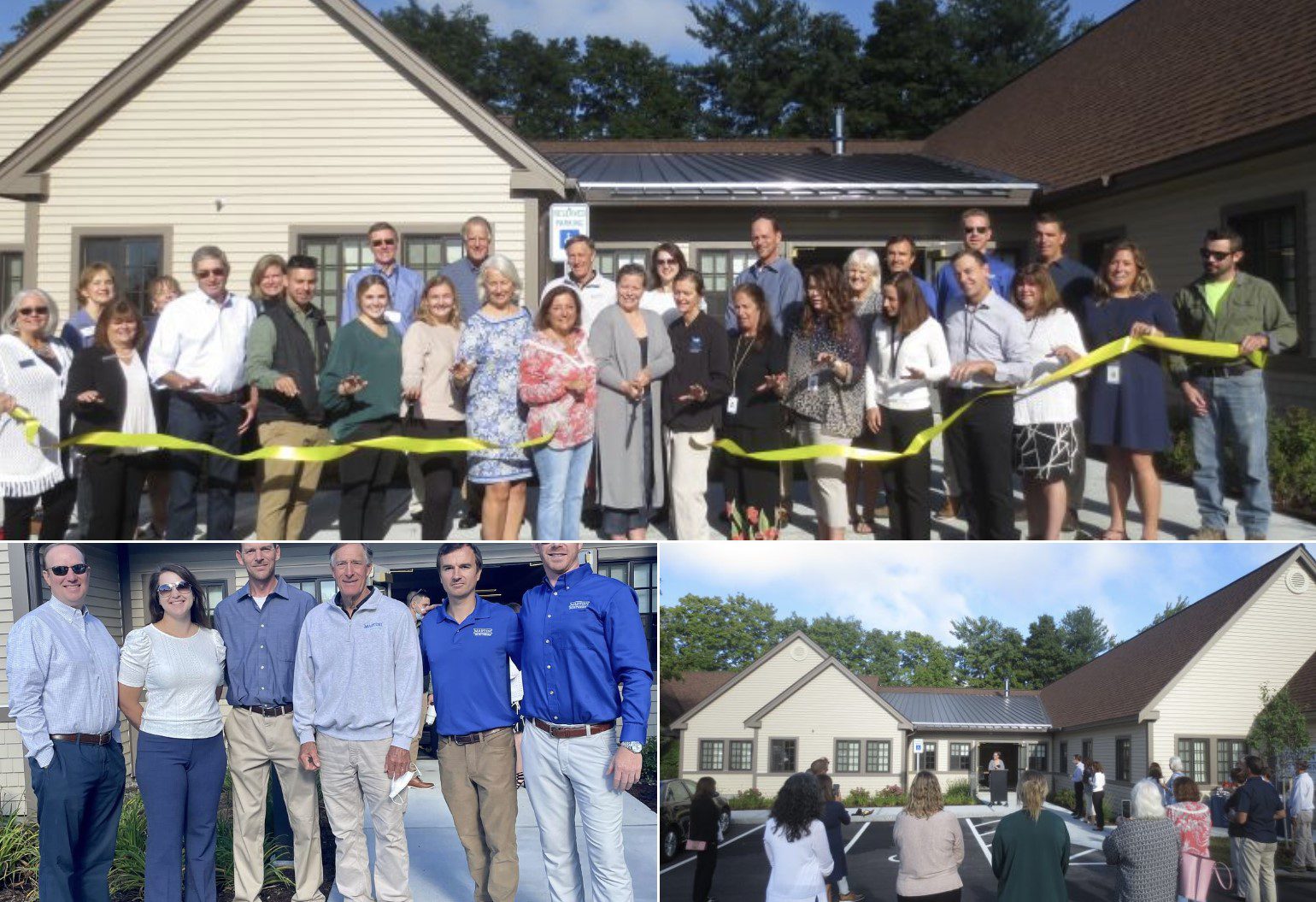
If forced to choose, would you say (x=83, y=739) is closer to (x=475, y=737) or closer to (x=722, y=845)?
(x=475, y=737)

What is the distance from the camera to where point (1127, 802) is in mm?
4859

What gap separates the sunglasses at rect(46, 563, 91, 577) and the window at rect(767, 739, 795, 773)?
295 cm

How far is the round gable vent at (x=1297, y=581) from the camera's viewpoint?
16.0 ft

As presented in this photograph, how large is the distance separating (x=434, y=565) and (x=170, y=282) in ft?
16.2

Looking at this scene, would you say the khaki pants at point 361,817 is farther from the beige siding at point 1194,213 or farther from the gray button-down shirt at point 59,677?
the beige siding at point 1194,213

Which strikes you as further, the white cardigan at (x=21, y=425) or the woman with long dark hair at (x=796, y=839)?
the white cardigan at (x=21, y=425)

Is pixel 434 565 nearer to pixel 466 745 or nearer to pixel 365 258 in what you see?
pixel 466 745

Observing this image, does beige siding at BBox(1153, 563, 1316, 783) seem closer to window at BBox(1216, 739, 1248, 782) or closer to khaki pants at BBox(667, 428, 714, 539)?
window at BBox(1216, 739, 1248, 782)

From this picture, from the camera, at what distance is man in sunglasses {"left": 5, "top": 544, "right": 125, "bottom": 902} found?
4.55 meters

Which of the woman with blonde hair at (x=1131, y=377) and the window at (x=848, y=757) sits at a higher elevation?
the woman with blonde hair at (x=1131, y=377)

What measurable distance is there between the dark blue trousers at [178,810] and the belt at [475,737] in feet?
3.24

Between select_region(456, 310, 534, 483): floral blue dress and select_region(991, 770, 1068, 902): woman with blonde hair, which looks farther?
select_region(456, 310, 534, 483): floral blue dress

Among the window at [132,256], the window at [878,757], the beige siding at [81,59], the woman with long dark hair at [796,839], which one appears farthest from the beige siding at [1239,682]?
the beige siding at [81,59]

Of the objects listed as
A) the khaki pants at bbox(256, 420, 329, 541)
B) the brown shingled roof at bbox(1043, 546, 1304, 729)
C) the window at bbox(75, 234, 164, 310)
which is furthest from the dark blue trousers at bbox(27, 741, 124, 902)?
the window at bbox(75, 234, 164, 310)
